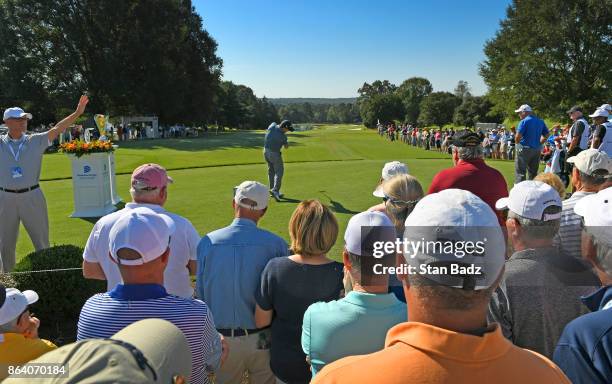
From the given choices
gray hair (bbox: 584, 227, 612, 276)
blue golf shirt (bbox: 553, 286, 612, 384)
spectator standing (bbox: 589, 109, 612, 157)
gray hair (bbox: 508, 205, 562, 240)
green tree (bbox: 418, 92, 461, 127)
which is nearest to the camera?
blue golf shirt (bbox: 553, 286, 612, 384)

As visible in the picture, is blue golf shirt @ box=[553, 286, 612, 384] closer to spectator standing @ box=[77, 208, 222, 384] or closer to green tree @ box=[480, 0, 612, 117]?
spectator standing @ box=[77, 208, 222, 384]

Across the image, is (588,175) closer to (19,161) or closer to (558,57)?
(19,161)

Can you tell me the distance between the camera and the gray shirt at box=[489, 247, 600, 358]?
2660 mm

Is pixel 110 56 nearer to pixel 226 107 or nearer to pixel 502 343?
pixel 226 107

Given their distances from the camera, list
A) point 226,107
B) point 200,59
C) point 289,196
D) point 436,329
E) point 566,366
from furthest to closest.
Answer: point 226,107
point 200,59
point 289,196
point 566,366
point 436,329

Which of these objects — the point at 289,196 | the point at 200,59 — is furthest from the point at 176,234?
the point at 200,59

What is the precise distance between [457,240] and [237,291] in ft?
8.06

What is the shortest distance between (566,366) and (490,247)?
0.76 meters

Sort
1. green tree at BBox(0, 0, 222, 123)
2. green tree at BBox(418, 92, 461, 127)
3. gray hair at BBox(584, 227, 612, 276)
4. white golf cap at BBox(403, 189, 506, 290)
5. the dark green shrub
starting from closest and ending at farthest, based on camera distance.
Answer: white golf cap at BBox(403, 189, 506, 290)
gray hair at BBox(584, 227, 612, 276)
the dark green shrub
green tree at BBox(0, 0, 222, 123)
green tree at BBox(418, 92, 461, 127)

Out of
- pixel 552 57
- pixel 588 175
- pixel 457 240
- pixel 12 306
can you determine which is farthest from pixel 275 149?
pixel 552 57

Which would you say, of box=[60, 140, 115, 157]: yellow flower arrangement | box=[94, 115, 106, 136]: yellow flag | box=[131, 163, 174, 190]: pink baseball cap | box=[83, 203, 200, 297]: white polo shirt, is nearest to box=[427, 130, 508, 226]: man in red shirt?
box=[83, 203, 200, 297]: white polo shirt

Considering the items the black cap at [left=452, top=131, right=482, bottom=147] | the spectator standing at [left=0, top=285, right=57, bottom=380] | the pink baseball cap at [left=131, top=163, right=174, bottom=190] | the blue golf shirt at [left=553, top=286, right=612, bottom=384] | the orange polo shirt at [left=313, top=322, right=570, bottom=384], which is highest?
the black cap at [left=452, top=131, right=482, bottom=147]

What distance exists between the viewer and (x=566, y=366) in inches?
75.4

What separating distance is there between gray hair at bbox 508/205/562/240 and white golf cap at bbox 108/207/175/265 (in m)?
2.27
